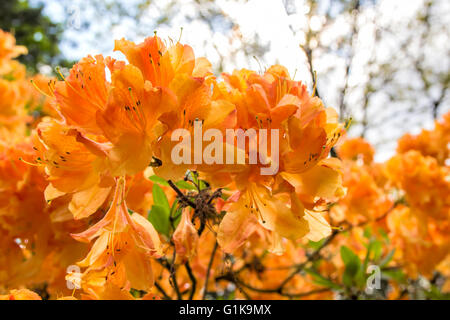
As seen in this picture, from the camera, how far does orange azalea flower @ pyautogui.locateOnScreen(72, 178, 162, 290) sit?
26.1 inches

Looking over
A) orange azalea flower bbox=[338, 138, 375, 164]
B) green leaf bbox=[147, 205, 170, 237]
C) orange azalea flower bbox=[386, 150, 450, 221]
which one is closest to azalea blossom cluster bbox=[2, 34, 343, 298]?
green leaf bbox=[147, 205, 170, 237]

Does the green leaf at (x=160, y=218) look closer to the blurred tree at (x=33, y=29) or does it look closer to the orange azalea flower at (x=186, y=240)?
the orange azalea flower at (x=186, y=240)

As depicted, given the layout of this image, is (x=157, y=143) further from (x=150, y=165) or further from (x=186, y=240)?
(x=186, y=240)

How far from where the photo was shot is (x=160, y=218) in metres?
1.00

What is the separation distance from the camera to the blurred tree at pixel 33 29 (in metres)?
8.56

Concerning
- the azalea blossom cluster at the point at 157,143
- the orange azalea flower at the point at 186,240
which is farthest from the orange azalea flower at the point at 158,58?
the orange azalea flower at the point at 186,240

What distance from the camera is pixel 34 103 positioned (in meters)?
2.52

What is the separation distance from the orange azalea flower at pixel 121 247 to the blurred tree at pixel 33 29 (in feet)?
29.1

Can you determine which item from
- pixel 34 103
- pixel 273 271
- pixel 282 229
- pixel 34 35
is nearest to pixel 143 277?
pixel 282 229

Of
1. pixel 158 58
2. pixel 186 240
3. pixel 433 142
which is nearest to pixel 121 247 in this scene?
pixel 186 240

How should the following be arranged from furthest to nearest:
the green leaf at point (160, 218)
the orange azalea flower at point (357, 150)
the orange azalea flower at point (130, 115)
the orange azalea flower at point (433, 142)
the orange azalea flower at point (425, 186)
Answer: the orange azalea flower at point (357, 150) → the orange azalea flower at point (433, 142) → the orange azalea flower at point (425, 186) → the green leaf at point (160, 218) → the orange azalea flower at point (130, 115)

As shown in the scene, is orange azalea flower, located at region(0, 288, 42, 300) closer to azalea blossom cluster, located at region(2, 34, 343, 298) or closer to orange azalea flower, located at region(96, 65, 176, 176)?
azalea blossom cluster, located at region(2, 34, 343, 298)

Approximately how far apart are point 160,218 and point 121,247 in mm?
311

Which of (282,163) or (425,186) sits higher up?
(425,186)
